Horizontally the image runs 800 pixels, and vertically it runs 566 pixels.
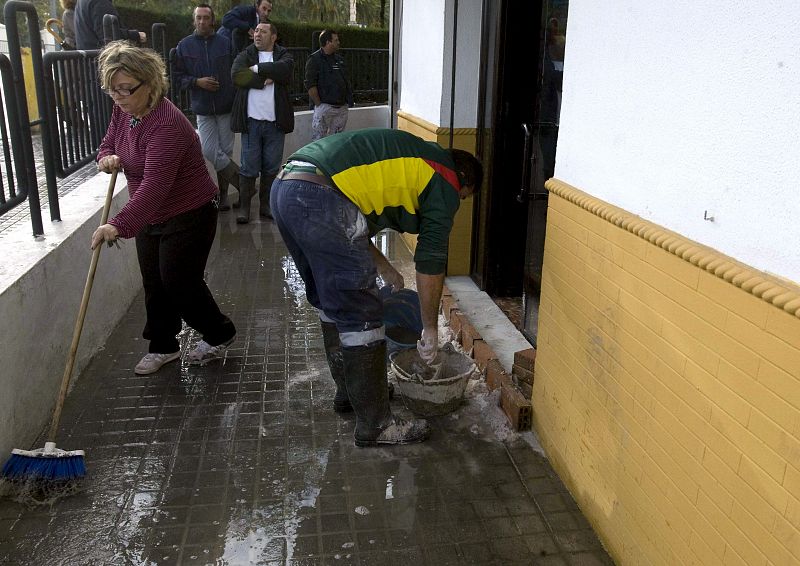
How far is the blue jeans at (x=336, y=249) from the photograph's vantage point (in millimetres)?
3271

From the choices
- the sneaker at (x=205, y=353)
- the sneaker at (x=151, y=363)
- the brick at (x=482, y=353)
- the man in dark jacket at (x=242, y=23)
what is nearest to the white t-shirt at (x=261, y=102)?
the man in dark jacket at (x=242, y=23)

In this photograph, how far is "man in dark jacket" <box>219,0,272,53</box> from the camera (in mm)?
8617

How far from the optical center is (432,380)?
3.69m

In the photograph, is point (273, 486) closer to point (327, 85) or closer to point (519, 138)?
point (519, 138)

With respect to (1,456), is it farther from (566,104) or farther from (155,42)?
(155,42)

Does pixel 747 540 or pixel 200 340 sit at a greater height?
pixel 747 540

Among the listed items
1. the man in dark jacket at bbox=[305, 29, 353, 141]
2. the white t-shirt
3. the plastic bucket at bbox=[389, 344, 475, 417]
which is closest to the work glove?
the plastic bucket at bbox=[389, 344, 475, 417]

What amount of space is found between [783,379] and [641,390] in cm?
76

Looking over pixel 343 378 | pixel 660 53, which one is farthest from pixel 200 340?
pixel 660 53

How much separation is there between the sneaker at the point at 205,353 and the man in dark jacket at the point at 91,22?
14.0 feet

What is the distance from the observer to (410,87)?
23.6 feet

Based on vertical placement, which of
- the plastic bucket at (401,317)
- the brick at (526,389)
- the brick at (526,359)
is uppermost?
the plastic bucket at (401,317)

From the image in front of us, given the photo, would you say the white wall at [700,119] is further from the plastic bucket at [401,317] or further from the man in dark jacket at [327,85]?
the man in dark jacket at [327,85]

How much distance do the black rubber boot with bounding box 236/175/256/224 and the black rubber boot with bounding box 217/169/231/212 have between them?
0.41m
